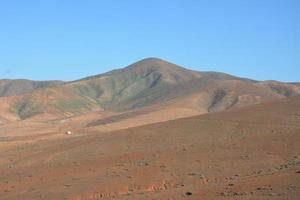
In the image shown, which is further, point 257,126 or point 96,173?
point 257,126

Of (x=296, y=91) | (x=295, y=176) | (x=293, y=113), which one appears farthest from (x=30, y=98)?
(x=295, y=176)

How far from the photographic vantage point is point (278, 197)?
22.1 m

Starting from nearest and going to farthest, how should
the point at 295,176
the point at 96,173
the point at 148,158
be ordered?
the point at 295,176 → the point at 96,173 → the point at 148,158

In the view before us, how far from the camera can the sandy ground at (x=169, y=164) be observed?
25.5m

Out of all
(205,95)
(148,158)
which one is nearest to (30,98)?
(205,95)

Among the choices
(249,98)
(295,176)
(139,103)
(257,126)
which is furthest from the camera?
(139,103)

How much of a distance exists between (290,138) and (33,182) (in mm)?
15510

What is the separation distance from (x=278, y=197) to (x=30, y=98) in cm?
17229

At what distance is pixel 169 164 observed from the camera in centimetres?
3572

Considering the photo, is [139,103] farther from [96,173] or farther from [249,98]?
[96,173]

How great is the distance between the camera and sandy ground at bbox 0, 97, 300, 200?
2552 centimetres

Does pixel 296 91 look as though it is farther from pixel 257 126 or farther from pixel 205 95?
pixel 257 126

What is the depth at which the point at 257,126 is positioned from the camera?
50.3 meters

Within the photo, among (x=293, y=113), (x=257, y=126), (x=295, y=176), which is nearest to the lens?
(x=295, y=176)
